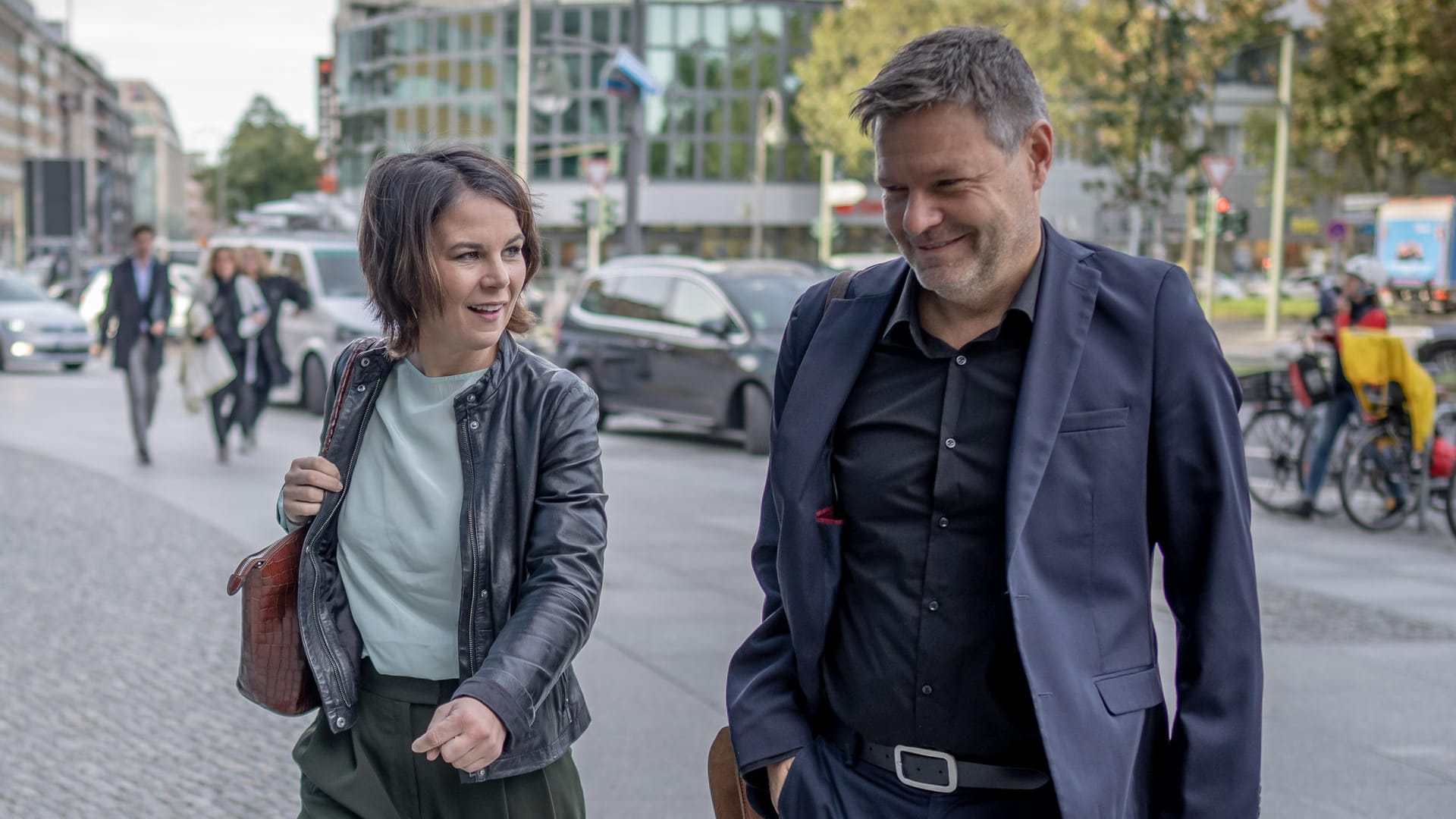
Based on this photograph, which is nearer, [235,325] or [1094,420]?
[1094,420]

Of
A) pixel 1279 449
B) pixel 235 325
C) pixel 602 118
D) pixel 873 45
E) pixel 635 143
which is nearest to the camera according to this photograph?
pixel 1279 449

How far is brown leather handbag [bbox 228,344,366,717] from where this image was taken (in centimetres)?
244

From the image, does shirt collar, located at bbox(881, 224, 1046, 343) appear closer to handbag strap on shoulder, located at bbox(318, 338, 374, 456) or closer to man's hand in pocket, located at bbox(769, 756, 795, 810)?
man's hand in pocket, located at bbox(769, 756, 795, 810)

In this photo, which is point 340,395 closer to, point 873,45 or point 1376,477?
point 1376,477

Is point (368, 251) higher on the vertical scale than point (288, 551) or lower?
higher

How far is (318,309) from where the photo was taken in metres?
16.8

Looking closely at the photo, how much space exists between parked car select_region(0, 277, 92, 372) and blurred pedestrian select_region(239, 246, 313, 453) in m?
12.7

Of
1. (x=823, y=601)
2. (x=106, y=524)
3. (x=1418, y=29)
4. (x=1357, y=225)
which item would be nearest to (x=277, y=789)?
(x=823, y=601)

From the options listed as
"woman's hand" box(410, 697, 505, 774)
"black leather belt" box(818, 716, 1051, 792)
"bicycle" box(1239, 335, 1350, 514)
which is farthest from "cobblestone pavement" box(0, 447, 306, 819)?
"bicycle" box(1239, 335, 1350, 514)

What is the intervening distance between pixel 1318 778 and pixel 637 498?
261 inches

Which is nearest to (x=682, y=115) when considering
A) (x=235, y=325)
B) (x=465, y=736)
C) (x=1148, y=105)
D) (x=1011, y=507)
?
(x=1148, y=105)

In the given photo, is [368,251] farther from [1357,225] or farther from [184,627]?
[1357,225]

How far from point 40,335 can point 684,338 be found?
14.3 meters

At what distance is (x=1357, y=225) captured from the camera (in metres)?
56.5
